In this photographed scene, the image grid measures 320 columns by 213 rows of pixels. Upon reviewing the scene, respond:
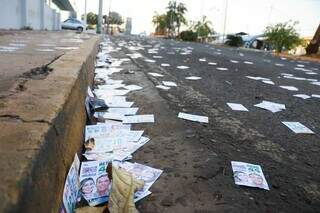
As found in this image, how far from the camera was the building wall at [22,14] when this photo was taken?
11586 millimetres

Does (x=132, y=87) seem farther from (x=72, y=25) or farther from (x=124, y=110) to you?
(x=72, y=25)

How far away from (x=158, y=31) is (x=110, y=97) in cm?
7106

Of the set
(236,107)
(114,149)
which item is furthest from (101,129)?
(236,107)

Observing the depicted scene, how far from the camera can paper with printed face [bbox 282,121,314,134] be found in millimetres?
3082

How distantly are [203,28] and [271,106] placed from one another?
149 feet

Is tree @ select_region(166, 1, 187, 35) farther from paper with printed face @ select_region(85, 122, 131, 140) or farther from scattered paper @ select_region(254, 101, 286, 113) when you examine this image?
paper with printed face @ select_region(85, 122, 131, 140)

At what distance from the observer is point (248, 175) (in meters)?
2.09

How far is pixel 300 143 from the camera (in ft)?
9.11

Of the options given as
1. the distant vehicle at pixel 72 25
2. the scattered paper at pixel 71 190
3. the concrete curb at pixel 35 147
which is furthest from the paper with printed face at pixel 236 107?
the distant vehicle at pixel 72 25

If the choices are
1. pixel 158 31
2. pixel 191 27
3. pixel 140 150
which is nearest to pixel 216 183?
pixel 140 150

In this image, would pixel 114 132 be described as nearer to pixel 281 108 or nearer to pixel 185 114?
pixel 185 114

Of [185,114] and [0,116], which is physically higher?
[0,116]

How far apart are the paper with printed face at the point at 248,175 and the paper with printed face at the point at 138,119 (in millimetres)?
1044

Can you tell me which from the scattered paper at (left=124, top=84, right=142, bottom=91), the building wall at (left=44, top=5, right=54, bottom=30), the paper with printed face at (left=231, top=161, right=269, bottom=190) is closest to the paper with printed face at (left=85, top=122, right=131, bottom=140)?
the paper with printed face at (left=231, top=161, right=269, bottom=190)
